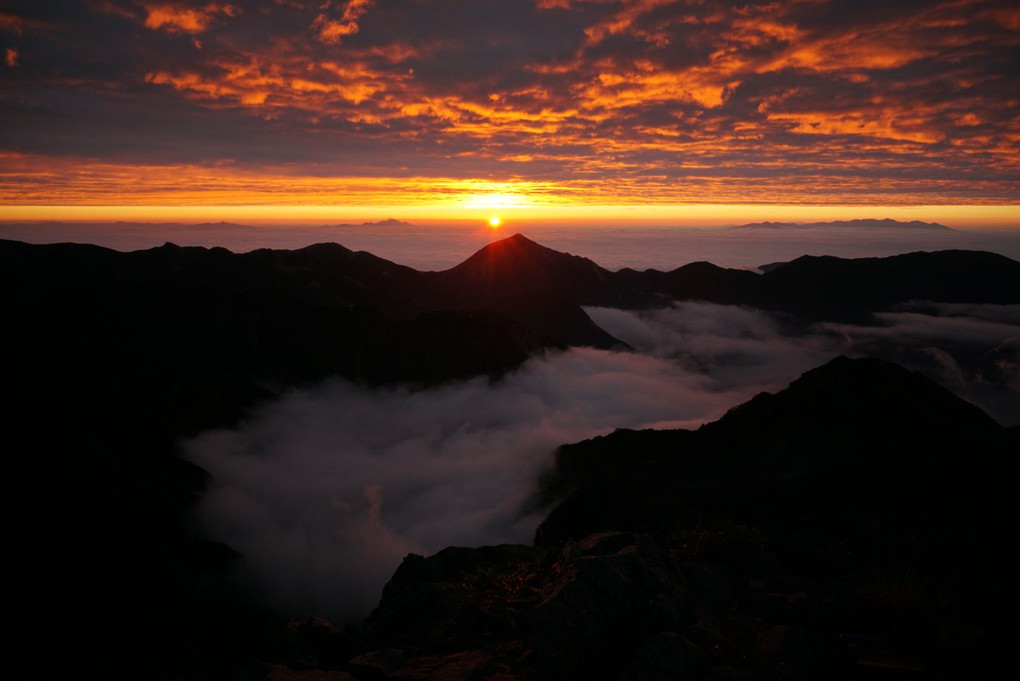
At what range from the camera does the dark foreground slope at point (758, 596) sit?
26.7 feet

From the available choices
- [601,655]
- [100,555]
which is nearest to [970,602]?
[601,655]

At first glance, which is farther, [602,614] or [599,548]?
[599,548]

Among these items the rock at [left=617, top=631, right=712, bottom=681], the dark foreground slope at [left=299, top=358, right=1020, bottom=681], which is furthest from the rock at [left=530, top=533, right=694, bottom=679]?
the rock at [left=617, top=631, right=712, bottom=681]

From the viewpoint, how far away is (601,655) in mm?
8414

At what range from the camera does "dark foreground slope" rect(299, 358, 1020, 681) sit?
8.13m

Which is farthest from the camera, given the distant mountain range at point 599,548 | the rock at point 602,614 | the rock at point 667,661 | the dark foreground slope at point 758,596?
the distant mountain range at point 599,548

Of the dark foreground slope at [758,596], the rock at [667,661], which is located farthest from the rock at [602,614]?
the rock at [667,661]

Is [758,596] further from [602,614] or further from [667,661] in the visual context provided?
[667,661]

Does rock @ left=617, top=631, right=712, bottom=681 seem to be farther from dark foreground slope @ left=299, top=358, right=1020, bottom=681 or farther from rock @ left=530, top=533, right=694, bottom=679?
rock @ left=530, top=533, right=694, bottom=679

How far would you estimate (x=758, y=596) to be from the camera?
10352mm

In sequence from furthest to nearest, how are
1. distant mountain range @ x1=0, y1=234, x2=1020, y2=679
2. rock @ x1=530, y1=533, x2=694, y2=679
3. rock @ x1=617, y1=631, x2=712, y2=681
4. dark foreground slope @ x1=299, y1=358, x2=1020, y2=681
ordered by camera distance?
distant mountain range @ x1=0, y1=234, x2=1020, y2=679, rock @ x1=530, y1=533, x2=694, y2=679, dark foreground slope @ x1=299, y1=358, x2=1020, y2=681, rock @ x1=617, y1=631, x2=712, y2=681

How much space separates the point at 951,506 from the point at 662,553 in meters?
14.6

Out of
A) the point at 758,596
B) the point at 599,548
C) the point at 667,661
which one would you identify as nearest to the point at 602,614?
the point at 667,661

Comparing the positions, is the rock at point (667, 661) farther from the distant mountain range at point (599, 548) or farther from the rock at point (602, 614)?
the rock at point (602, 614)
